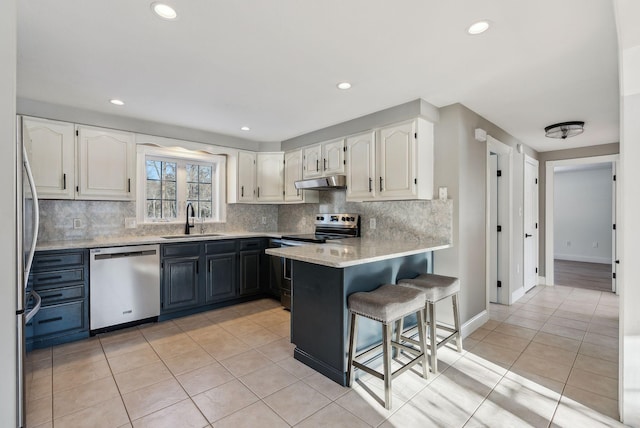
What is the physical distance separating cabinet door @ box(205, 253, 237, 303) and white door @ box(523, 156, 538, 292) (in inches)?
166

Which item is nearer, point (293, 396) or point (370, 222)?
point (293, 396)

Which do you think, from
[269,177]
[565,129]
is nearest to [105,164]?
[269,177]

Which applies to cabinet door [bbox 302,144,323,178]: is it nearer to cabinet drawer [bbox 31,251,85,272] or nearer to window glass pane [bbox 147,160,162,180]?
window glass pane [bbox 147,160,162,180]

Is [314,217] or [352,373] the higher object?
[314,217]

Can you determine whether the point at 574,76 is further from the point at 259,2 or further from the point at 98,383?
the point at 98,383

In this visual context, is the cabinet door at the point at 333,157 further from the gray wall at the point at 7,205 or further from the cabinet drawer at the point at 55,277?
the gray wall at the point at 7,205

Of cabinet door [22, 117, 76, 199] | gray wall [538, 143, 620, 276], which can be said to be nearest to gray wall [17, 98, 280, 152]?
cabinet door [22, 117, 76, 199]

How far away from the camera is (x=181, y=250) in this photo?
3531mm

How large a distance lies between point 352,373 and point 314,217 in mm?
2675

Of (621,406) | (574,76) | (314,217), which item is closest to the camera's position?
(621,406)

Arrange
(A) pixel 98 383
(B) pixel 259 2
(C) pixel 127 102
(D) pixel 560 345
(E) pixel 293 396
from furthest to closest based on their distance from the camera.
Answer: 1. (C) pixel 127 102
2. (D) pixel 560 345
3. (A) pixel 98 383
4. (E) pixel 293 396
5. (B) pixel 259 2

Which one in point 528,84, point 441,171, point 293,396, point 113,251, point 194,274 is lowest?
point 293,396

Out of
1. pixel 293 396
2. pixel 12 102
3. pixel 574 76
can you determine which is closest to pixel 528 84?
pixel 574 76

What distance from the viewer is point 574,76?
2455mm
